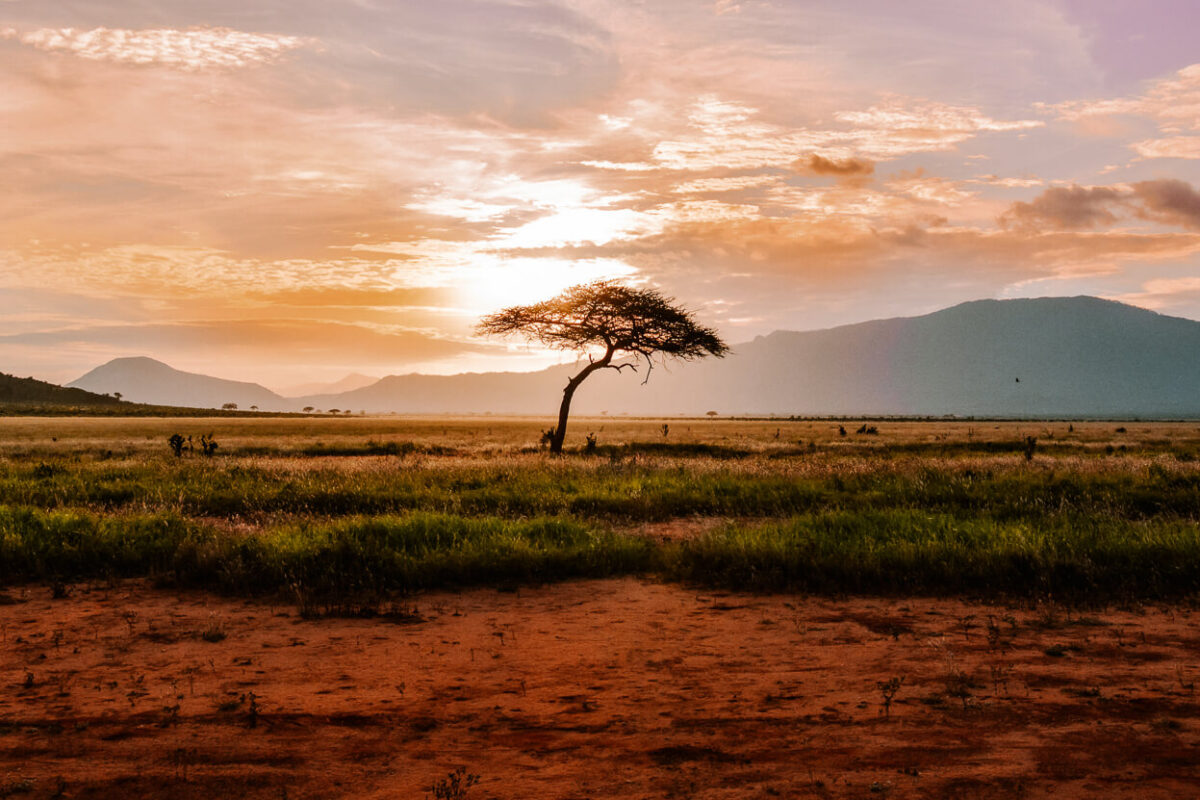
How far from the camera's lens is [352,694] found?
6.73 m

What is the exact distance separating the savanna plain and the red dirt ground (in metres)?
0.03

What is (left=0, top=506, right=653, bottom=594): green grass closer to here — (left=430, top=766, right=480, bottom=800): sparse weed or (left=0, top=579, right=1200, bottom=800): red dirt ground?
(left=0, top=579, right=1200, bottom=800): red dirt ground

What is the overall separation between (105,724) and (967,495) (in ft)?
56.3

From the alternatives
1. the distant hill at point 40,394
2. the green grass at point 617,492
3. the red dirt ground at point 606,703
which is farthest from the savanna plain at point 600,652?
the distant hill at point 40,394

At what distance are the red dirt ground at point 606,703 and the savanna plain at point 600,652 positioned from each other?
0.03 m

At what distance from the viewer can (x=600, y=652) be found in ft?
25.8

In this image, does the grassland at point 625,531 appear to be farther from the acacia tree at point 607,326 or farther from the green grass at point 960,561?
the acacia tree at point 607,326

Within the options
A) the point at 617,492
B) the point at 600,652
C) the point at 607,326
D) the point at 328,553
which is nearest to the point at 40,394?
the point at 607,326

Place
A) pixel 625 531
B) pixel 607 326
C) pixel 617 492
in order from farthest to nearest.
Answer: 1. pixel 607 326
2. pixel 617 492
3. pixel 625 531

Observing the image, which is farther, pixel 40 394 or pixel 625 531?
pixel 40 394

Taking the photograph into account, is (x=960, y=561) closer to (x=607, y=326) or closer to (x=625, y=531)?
(x=625, y=531)

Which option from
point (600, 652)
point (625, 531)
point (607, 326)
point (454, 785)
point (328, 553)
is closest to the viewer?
point (454, 785)

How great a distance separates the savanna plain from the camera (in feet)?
16.9

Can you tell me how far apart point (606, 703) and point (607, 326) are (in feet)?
107
